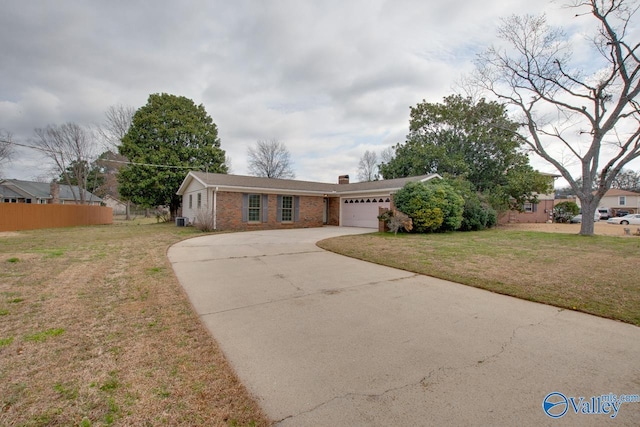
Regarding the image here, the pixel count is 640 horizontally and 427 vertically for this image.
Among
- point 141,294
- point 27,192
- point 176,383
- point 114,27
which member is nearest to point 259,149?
point 27,192

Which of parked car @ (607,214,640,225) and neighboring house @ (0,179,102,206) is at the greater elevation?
neighboring house @ (0,179,102,206)

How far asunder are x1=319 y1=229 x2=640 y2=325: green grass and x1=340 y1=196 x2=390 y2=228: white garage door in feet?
25.1

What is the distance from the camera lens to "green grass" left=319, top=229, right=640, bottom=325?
15.1ft

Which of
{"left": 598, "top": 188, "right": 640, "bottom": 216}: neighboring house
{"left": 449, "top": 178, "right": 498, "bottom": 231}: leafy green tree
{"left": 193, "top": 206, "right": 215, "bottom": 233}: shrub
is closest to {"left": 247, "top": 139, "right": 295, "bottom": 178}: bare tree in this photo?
{"left": 193, "top": 206, "right": 215, "bottom": 233}: shrub

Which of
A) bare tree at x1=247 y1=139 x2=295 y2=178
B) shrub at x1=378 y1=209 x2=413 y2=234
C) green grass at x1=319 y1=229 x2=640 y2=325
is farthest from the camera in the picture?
bare tree at x1=247 y1=139 x2=295 y2=178

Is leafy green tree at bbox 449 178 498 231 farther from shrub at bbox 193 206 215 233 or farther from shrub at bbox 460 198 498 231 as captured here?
shrub at bbox 193 206 215 233

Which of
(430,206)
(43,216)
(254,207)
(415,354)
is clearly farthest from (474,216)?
(43,216)

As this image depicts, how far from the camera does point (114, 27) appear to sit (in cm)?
954

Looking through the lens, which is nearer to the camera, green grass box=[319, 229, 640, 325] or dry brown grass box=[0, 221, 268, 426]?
dry brown grass box=[0, 221, 268, 426]

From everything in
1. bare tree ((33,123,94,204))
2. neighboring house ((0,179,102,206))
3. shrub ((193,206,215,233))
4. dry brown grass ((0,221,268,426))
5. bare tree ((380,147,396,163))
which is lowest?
dry brown grass ((0,221,268,426))

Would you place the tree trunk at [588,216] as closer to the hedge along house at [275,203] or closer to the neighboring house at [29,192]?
the hedge along house at [275,203]

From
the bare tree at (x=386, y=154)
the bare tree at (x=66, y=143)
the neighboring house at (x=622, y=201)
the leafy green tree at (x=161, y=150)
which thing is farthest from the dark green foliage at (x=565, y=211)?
the bare tree at (x=66, y=143)

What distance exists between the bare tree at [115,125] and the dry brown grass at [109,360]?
28.7 m

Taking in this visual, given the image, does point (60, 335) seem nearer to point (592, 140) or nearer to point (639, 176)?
point (592, 140)
